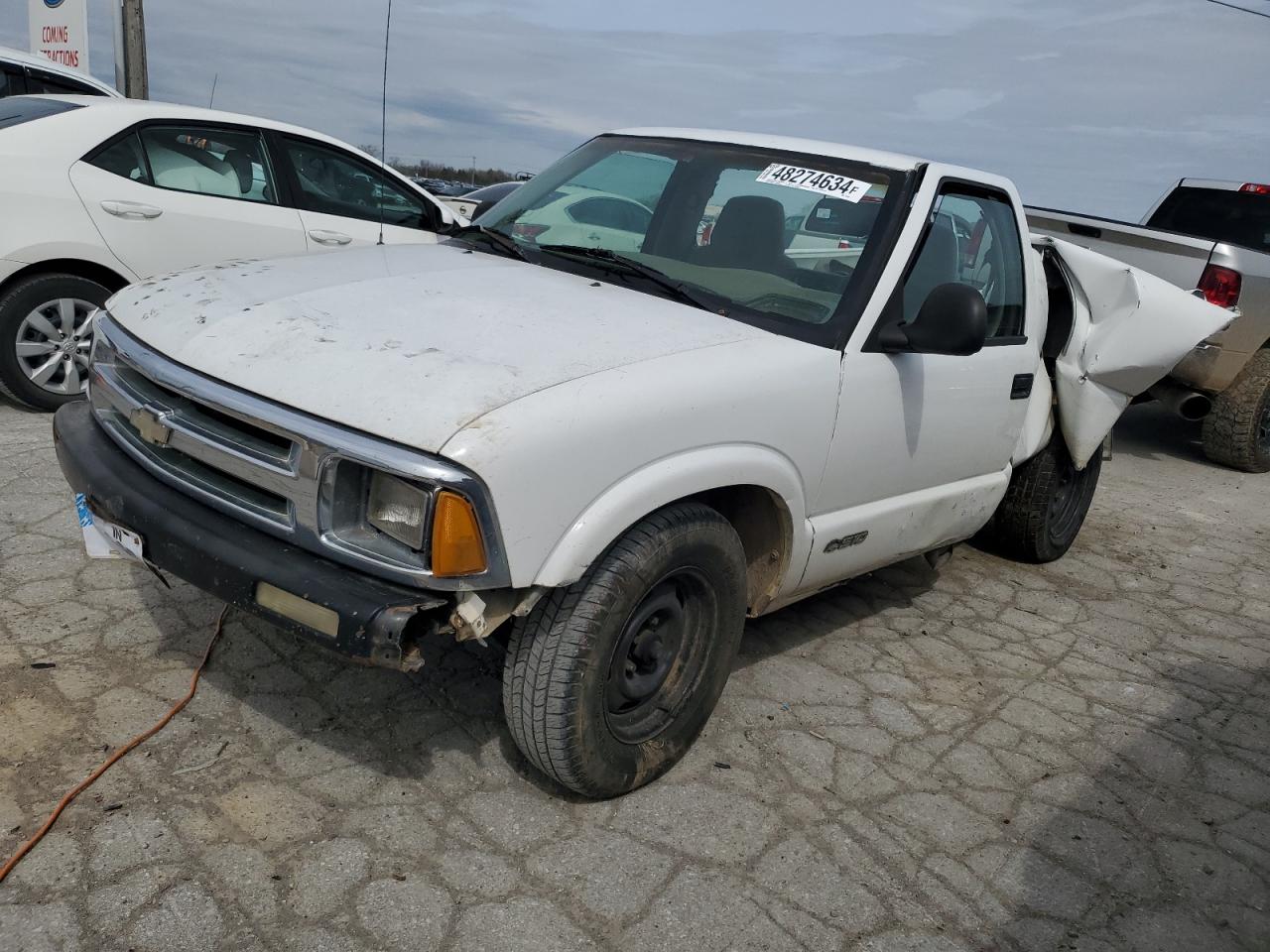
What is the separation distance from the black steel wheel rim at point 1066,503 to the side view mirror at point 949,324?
6.99ft

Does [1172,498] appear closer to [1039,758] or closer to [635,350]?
[1039,758]

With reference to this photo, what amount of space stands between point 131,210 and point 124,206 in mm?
38

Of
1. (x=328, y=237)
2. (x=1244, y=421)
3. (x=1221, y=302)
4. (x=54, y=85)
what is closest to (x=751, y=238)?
(x=328, y=237)

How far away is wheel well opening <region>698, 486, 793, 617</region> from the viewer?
10.2 feet

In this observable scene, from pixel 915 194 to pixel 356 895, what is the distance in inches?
105

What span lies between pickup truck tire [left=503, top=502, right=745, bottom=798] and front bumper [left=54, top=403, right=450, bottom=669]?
0.31 m

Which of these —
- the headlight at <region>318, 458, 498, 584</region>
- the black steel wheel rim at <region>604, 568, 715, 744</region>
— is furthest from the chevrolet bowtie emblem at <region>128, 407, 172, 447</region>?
the black steel wheel rim at <region>604, 568, 715, 744</region>

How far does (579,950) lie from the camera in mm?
2332

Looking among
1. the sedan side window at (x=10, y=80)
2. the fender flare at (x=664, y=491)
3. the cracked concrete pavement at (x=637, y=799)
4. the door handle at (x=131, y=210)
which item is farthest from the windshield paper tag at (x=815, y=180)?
the sedan side window at (x=10, y=80)

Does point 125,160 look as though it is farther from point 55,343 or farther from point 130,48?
point 130,48

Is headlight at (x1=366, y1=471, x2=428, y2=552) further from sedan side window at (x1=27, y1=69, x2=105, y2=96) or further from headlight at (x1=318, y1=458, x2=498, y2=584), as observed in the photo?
sedan side window at (x1=27, y1=69, x2=105, y2=96)

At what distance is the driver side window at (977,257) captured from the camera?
3496 millimetres

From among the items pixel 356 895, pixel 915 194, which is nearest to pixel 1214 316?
pixel 915 194

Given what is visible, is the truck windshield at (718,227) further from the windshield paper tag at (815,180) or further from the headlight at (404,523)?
the headlight at (404,523)
